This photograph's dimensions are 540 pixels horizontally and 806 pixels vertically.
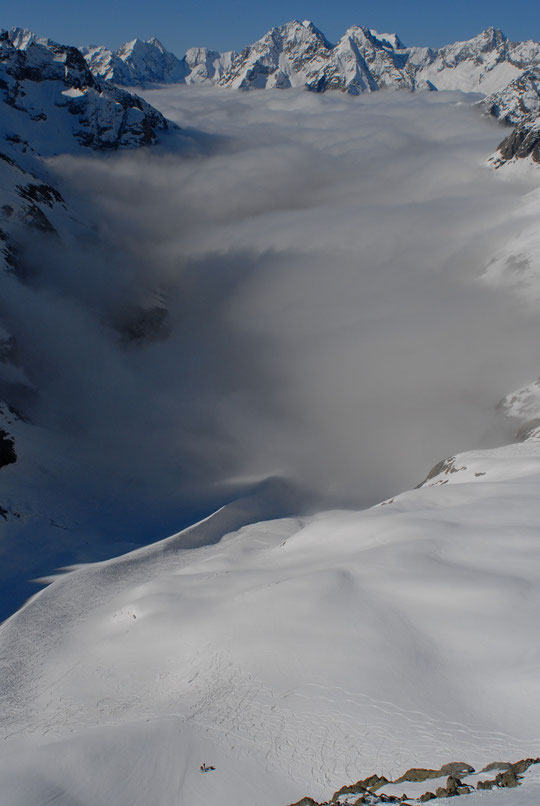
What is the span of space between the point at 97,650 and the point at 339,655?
15.8 m

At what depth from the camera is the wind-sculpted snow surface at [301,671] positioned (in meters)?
17.9

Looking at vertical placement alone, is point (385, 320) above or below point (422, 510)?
above

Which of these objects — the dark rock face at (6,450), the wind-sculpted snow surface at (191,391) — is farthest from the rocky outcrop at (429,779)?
the dark rock face at (6,450)

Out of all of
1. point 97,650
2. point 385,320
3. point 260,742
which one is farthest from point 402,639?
point 385,320

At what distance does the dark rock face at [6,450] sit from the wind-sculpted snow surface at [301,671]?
33085mm

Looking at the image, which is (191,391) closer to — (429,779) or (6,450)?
(6,450)

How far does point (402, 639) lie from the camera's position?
73.0 ft

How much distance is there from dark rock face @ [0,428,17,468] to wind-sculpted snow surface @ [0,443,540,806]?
33085 millimetres

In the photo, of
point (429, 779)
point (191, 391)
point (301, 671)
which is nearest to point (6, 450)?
point (191, 391)

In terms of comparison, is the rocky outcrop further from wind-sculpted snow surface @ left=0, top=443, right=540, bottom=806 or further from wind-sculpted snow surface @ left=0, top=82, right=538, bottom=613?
wind-sculpted snow surface @ left=0, top=82, right=538, bottom=613

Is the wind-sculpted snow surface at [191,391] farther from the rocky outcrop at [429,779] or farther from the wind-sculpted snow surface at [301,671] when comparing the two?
the rocky outcrop at [429,779]

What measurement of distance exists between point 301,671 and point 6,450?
56987 mm

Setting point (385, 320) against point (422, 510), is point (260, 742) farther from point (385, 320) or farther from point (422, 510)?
point (385, 320)

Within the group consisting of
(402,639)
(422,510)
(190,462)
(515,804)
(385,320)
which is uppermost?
(385,320)
